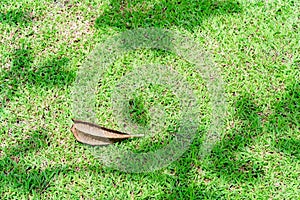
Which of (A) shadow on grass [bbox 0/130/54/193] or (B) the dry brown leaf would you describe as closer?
(A) shadow on grass [bbox 0/130/54/193]

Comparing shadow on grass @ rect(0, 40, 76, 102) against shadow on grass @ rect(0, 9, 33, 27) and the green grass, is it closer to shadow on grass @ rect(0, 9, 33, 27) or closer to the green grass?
the green grass

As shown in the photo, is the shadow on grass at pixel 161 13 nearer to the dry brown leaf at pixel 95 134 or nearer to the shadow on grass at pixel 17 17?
the shadow on grass at pixel 17 17

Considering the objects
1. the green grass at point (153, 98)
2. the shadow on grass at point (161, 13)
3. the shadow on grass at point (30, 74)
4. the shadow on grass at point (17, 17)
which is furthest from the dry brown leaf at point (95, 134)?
the shadow on grass at point (17, 17)

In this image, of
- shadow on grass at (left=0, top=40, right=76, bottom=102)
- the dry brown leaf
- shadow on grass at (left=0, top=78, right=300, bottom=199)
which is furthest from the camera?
shadow on grass at (left=0, top=40, right=76, bottom=102)


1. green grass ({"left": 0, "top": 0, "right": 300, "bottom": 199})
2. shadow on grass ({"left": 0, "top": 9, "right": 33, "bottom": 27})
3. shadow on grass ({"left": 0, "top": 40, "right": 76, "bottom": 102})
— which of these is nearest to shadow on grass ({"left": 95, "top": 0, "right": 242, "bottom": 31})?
green grass ({"left": 0, "top": 0, "right": 300, "bottom": 199})

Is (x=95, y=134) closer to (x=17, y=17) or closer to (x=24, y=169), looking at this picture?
(x=24, y=169)

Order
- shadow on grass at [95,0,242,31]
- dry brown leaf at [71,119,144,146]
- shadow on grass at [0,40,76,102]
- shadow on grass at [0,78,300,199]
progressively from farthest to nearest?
shadow on grass at [95,0,242,31]
shadow on grass at [0,40,76,102]
dry brown leaf at [71,119,144,146]
shadow on grass at [0,78,300,199]

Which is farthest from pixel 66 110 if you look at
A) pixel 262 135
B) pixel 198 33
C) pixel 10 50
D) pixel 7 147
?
pixel 262 135

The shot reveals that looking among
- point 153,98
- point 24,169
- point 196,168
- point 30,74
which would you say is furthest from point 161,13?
point 24,169
